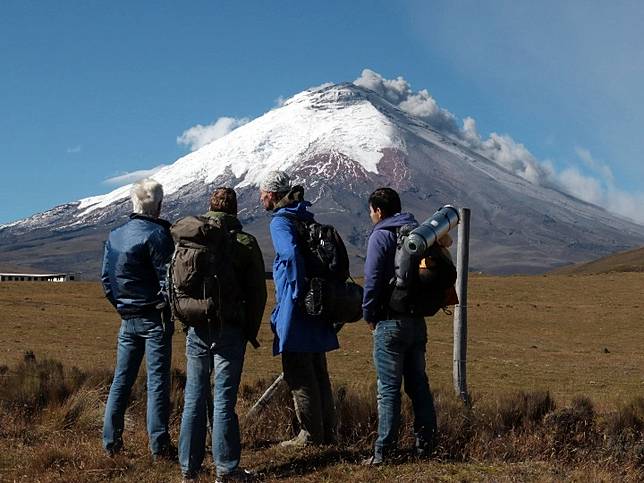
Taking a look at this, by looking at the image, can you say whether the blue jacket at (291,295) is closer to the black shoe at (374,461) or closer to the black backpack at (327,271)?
the black backpack at (327,271)

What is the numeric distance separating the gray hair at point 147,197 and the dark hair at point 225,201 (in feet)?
1.48

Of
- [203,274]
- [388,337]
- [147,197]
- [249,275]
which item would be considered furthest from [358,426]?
[147,197]

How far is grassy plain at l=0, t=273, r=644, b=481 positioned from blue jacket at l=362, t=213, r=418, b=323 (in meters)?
1.16

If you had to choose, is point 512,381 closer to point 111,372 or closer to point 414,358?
point 111,372

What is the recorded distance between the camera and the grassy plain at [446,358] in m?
6.76

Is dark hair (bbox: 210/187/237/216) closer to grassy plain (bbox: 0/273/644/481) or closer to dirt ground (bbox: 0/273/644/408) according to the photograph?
grassy plain (bbox: 0/273/644/481)

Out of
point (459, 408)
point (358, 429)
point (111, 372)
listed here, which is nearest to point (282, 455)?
point (358, 429)

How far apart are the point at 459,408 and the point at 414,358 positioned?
1090mm

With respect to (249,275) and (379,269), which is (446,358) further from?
(249,275)

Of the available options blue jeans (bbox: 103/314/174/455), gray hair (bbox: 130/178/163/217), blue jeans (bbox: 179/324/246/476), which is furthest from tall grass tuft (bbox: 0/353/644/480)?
gray hair (bbox: 130/178/163/217)

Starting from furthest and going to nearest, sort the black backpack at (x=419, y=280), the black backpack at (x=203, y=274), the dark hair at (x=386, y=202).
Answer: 1. the dark hair at (x=386, y=202)
2. the black backpack at (x=419, y=280)
3. the black backpack at (x=203, y=274)

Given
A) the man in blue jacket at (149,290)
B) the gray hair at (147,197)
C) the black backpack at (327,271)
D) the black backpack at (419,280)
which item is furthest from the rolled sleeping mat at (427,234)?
the gray hair at (147,197)

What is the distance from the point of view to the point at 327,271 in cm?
692

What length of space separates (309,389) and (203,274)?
1446 millimetres
